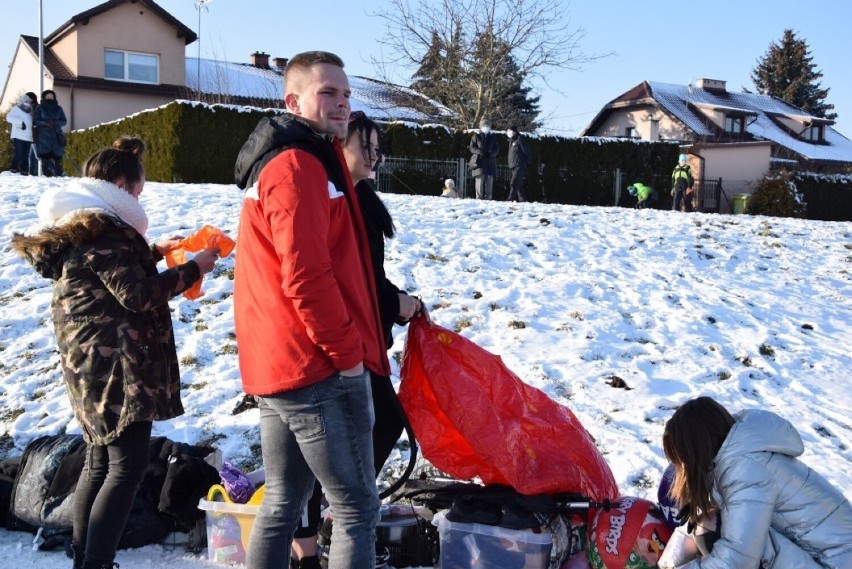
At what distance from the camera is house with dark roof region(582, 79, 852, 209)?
38250 millimetres

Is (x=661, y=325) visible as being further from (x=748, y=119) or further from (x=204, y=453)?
(x=748, y=119)

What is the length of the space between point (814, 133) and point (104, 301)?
4842cm

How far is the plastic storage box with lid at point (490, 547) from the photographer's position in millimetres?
3041

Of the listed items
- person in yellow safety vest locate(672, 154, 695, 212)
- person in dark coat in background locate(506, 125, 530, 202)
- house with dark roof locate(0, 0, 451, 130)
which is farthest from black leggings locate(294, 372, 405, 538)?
house with dark roof locate(0, 0, 451, 130)

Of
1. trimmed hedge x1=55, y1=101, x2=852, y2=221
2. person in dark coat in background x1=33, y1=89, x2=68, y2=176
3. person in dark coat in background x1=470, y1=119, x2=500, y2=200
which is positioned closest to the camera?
person in dark coat in background x1=33, y1=89, x2=68, y2=176

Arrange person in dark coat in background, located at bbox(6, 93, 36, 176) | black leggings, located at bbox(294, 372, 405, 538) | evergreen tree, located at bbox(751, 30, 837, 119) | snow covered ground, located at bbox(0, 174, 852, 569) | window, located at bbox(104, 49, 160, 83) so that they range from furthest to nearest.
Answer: evergreen tree, located at bbox(751, 30, 837, 119), window, located at bbox(104, 49, 160, 83), person in dark coat in background, located at bbox(6, 93, 36, 176), snow covered ground, located at bbox(0, 174, 852, 569), black leggings, located at bbox(294, 372, 405, 538)

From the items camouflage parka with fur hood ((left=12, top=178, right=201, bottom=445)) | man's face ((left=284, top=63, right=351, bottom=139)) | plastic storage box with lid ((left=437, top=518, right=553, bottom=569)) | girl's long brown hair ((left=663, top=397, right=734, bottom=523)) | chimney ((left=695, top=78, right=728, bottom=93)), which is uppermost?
chimney ((left=695, top=78, right=728, bottom=93))

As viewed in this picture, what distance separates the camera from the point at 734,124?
128ft

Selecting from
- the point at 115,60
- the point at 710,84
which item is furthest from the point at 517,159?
the point at 710,84

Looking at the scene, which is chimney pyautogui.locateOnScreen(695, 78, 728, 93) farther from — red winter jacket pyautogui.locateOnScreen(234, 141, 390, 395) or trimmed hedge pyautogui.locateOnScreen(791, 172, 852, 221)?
red winter jacket pyautogui.locateOnScreen(234, 141, 390, 395)

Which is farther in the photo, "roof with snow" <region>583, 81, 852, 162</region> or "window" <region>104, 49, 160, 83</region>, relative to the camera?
"roof with snow" <region>583, 81, 852, 162</region>

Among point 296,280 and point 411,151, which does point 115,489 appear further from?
point 411,151

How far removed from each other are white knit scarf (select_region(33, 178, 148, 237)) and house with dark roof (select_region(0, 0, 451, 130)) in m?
24.0

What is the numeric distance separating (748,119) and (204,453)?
135ft
